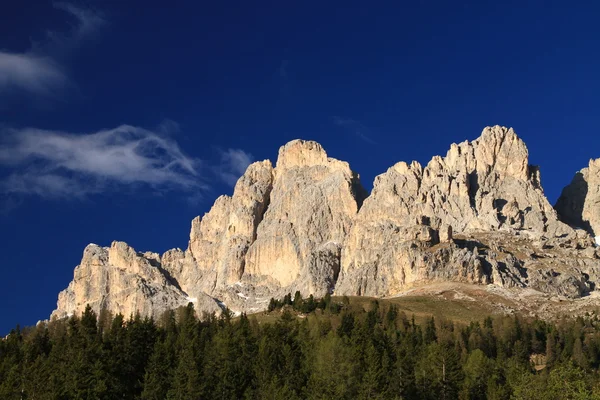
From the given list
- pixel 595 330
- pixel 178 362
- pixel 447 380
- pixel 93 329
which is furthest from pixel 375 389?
pixel 595 330

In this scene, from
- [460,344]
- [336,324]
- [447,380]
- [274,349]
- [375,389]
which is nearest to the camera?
[375,389]

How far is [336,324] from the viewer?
180125 mm

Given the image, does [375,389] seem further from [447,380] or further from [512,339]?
[512,339]

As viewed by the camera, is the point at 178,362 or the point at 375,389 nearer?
the point at 375,389

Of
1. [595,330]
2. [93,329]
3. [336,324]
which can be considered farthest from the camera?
[595,330]

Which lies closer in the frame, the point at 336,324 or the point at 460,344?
the point at 460,344

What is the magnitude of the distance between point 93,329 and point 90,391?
30.1m

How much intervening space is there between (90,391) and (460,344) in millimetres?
88476

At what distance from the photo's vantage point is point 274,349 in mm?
125000

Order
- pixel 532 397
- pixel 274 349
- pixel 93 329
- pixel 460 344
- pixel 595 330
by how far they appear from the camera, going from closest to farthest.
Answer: pixel 532 397
pixel 274 349
pixel 93 329
pixel 460 344
pixel 595 330

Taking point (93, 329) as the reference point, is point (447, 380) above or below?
below

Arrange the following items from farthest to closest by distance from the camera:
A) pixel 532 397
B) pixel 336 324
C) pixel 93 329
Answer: pixel 336 324 → pixel 93 329 → pixel 532 397

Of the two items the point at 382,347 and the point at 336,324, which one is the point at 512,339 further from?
the point at 382,347

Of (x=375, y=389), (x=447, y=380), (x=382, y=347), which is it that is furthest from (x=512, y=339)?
(x=375, y=389)
